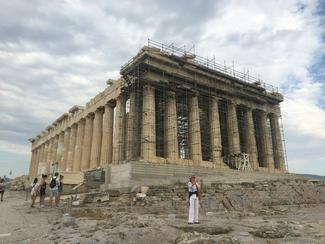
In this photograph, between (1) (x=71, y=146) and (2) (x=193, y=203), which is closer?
(2) (x=193, y=203)

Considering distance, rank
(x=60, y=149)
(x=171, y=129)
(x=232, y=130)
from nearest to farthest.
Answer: (x=171, y=129), (x=232, y=130), (x=60, y=149)

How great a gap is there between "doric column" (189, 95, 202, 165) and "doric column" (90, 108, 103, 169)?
11.9 meters

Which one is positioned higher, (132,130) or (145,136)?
(132,130)

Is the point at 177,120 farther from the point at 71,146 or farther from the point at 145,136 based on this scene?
the point at 71,146

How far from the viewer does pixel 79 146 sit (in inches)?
1831

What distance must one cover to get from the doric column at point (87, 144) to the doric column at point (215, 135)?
16202 millimetres

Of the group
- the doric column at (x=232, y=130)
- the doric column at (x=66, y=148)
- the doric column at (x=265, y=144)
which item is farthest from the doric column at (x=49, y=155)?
the doric column at (x=265, y=144)

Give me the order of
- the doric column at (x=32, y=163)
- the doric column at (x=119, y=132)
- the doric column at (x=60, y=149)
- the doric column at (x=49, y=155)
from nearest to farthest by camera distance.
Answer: the doric column at (x=119, y=132), the doric column at (x=60, y=149), the doric column at (x=49, y=155), the doric column at (x=32, y=163)

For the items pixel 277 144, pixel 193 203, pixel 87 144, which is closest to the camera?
pixel 193 203

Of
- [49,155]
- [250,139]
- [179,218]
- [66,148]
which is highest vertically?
[49,155]

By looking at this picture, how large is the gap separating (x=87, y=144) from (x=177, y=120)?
12.7 meters

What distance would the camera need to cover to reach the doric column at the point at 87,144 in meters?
41.5

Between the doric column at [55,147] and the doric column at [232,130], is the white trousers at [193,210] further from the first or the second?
the doric column at [55,147]

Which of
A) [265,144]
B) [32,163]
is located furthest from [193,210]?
[32,163]
